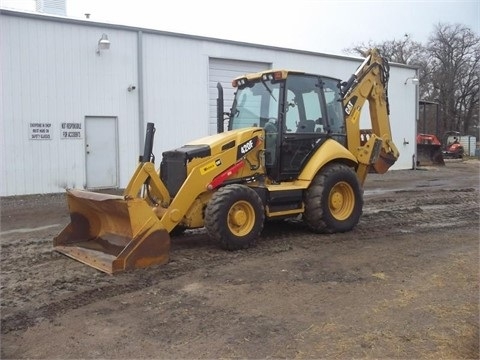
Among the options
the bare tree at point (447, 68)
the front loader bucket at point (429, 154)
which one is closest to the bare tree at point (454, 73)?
the bare tree at point (447, 68)

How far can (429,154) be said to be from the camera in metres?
26.9

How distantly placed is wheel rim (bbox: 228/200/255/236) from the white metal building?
8.54 meters

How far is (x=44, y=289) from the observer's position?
5305 mm

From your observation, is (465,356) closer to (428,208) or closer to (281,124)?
(281,124)

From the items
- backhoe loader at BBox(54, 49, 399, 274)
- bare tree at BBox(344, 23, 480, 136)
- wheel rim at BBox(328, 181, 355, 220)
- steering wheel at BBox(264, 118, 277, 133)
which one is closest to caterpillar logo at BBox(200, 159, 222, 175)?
backhoe loader at BBox(54, 49, 399, 274)

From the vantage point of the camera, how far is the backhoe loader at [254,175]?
254 inches

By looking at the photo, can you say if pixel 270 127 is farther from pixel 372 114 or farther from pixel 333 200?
pixel 372 114

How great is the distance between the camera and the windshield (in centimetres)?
789

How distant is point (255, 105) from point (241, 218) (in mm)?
2123

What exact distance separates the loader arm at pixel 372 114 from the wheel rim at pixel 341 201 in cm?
76

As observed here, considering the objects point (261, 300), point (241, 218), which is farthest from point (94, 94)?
point (261, 300)

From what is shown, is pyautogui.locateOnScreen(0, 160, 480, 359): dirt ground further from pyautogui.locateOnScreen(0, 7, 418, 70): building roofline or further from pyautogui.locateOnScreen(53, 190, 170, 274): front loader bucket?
pyautogui.locateOnScreen(0, 7, 418, 70): building roofline

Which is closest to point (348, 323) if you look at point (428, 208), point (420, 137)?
point (428, 208)

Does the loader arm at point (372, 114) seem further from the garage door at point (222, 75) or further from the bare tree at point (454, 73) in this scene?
the bare tree at point (454, 73)
